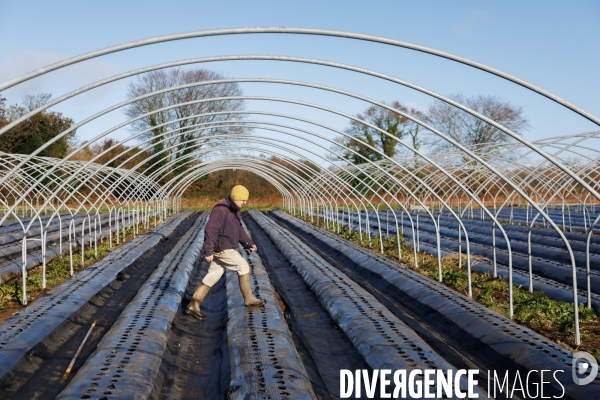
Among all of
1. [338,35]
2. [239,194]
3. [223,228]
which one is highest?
[338,35]

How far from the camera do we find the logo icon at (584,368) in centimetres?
472

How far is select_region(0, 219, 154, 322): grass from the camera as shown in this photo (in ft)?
26.7

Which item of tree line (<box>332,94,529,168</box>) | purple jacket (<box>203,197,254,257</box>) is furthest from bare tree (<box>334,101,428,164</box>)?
purple jacket (<box>203,197,254,257</box>)

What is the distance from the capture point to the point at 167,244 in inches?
656

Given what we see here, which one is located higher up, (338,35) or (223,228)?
(338,35)

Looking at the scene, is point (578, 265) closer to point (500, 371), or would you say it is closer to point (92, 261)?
point (500, 371)

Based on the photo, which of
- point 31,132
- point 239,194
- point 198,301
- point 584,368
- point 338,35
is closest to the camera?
point 584,368

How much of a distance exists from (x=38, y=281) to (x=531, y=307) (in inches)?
293

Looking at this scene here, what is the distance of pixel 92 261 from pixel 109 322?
5270 mm

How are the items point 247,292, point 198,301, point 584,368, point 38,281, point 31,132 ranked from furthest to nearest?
point 31,132
point 38,281
point 198,301
point 247,292
point 584,368

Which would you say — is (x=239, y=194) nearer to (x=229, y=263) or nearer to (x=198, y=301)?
(x=229, y=263)

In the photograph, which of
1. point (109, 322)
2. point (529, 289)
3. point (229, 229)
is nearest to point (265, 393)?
point (229, 229)

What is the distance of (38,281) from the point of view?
31.8ft

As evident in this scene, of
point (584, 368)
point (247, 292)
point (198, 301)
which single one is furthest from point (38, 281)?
point (584, 368)
